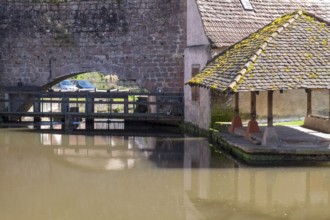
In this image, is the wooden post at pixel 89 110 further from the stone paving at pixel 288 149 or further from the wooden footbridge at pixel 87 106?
the stone paving at pixel 288 149

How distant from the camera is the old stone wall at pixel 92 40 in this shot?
61.6 ft

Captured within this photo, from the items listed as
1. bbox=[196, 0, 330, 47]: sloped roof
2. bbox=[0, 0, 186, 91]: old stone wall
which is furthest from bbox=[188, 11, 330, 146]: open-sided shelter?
bbox=[0, 0, 186, 91]: old stone wall

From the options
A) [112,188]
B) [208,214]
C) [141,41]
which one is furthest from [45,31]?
[208,214]

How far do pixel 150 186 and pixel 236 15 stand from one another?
8.34 m

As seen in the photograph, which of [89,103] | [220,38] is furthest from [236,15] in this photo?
[89,103]

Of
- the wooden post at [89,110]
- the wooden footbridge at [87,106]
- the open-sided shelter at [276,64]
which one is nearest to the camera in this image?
the open-sided shelter at [276,64]

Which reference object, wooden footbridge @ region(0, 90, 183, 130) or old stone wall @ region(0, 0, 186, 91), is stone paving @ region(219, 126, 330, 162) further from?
old stone wall @ region(0, 0, 186, 91)

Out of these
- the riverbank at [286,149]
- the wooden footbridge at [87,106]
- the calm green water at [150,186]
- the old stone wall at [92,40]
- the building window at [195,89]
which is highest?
the old stone wall at [92,40]

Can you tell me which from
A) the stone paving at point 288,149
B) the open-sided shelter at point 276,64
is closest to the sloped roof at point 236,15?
the open-sided shelter at point 276,64

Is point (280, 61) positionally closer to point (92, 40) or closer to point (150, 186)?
point (150, 186)

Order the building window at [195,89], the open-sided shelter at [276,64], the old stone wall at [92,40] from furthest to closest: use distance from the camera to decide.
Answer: the old stone wall at [92,40] → the building window at [195,89] → the open-sided shelter at [276,64]

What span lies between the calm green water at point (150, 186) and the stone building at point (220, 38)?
195cm

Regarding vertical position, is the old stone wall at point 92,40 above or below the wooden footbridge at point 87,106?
above

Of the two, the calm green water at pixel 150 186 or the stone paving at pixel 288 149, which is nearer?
the calm green water at pixel 150 186
